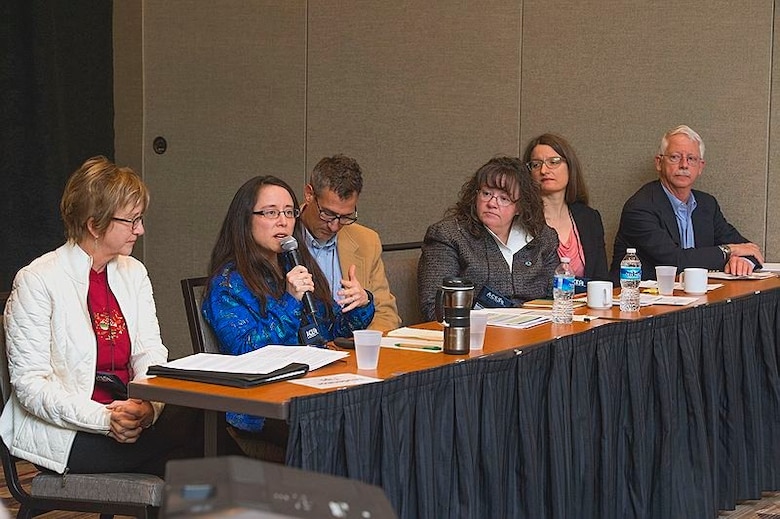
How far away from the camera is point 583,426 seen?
3.11 meters

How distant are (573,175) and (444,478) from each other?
2574 millimetres

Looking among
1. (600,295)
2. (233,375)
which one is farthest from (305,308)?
(600,295)

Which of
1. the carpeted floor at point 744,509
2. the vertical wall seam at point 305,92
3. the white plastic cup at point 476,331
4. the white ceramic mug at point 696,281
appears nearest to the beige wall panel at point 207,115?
the vertical wall seam at point 305,92

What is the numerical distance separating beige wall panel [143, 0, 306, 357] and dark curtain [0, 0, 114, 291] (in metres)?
0.67

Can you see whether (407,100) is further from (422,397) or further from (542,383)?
(422,397)

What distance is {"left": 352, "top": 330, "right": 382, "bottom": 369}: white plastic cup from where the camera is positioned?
260 cm

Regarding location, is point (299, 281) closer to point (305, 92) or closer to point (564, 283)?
point (564, 283)

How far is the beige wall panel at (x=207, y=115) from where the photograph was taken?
21.4 feet

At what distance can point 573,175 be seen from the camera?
4.90 metres

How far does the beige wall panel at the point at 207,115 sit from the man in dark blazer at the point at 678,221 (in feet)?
7.24

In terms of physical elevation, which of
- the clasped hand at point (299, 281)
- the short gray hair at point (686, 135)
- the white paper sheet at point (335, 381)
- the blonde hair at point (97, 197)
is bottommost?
the white paper sheet at point (335, 381)

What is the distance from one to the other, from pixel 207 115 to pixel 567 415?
4310 mm

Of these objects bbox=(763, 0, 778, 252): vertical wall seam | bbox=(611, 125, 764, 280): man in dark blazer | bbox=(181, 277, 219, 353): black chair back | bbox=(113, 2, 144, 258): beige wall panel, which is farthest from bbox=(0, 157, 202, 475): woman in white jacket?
bbox=(113, 2, 144, 258): beige wall panel

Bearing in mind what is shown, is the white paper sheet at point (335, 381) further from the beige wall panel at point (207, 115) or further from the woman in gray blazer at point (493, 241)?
the beige wall panel at point (207, 115)
